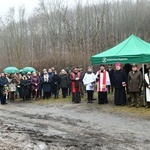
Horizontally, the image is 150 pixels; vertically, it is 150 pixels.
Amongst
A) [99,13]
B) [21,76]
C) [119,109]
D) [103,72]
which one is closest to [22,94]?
[21,76]

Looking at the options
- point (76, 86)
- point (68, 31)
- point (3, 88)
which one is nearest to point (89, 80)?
point (76, 86)

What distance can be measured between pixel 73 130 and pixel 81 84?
805 cm

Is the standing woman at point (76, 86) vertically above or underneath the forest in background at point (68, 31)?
underneath

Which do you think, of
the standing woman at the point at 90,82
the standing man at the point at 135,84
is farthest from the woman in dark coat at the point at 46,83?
the standing man at the point at 135,84

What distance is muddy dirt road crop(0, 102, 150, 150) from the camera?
756cm

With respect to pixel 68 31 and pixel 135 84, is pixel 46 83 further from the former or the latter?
pixel 68 31

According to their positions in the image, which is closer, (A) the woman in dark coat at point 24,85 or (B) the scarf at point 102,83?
(B) the scarf at point 102,83

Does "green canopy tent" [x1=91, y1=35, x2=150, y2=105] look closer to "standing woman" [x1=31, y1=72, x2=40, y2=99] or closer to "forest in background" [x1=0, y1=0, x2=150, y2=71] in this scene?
Result: "standing woman" [x1=31, y1=72, x2=40, y2=99]

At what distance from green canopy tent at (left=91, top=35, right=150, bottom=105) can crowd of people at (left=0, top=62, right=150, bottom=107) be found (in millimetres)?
380

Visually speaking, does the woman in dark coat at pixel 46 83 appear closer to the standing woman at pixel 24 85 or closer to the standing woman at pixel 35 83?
the standing woman at pixel 35 83

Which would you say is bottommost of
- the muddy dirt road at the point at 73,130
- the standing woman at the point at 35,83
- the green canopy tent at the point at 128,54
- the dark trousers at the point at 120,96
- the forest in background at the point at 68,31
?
the muddy dirt road at the point at 73,130

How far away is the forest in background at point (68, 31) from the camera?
3053 centimetres

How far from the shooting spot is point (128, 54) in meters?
13.4

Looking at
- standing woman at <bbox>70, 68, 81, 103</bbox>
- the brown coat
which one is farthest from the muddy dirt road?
standing woman at <bbox>70, 68, 81, 103</bbox>
